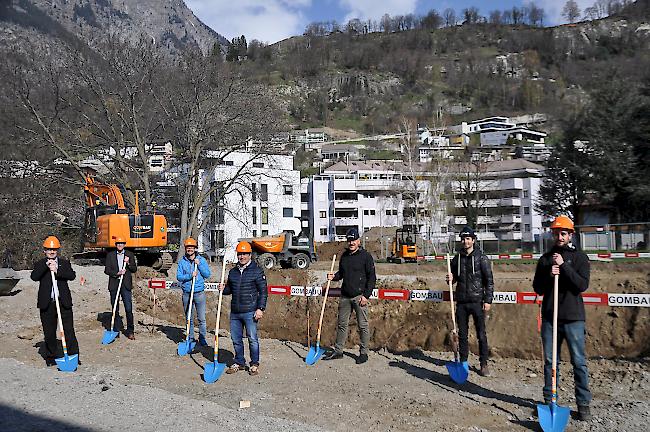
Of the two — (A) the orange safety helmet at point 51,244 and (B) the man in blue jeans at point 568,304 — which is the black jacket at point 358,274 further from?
(A) the orange safety helmet at point 51,244

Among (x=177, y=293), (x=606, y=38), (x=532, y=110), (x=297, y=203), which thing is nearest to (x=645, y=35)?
(x=606, y=38)

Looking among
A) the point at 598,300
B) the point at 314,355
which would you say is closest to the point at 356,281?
the point at 314,355

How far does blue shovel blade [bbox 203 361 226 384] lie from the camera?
823 centimetres

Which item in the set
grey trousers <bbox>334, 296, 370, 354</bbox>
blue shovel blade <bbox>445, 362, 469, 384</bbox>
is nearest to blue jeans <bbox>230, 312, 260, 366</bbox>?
grey trousers <bbox>334, 296, 370, 354</bbox>

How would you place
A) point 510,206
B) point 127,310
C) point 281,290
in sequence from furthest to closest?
1. point 510,206
2. point 281,290
3. point 127,310

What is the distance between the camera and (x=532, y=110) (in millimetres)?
145375

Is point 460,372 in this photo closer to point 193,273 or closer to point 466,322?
point 466,322

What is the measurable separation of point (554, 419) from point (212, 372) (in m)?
4.47

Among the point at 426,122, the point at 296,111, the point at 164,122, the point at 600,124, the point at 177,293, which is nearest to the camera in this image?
the point at 177,293

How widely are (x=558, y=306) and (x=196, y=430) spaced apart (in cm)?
381

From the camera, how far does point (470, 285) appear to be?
26.1ft

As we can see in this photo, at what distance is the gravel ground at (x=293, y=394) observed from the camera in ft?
20.5

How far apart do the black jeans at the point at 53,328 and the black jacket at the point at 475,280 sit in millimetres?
5541

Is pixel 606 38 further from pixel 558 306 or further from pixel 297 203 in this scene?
pixel 558 306
